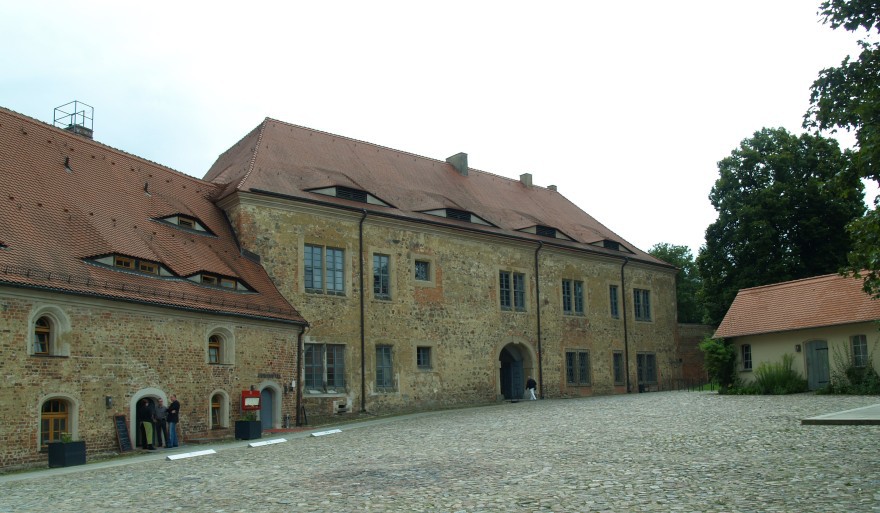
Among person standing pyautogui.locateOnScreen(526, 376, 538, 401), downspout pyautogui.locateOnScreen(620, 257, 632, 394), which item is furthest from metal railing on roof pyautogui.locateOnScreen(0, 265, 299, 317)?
downspout pyautogui.locateOnScreen(620, 257, 632, 394)

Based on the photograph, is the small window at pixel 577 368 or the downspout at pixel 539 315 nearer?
the downspout at pixel 539 315

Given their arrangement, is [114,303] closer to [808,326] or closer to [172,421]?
[172,421]

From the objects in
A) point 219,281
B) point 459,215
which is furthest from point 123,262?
point 459,215

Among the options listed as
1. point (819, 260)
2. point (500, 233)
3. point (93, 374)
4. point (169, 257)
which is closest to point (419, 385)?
point (500, 233)

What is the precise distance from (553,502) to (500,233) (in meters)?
24.3

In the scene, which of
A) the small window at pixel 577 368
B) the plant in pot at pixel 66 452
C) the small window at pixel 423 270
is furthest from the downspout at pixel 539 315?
the plant in pot at pixel 66 452

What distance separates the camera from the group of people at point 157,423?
20312 millimetres

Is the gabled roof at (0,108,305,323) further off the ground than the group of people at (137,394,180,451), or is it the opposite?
the gabled roof at (0,108,305,323)

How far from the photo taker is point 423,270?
103 ft

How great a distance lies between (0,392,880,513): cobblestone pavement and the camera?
1020cm

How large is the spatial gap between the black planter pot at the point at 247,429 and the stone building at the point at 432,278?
415cm

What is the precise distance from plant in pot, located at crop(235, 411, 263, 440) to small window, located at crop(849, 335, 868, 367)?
19.5 m

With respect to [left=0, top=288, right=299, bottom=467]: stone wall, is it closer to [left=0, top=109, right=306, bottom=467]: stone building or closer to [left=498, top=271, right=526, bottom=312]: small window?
[left=0, top=109, right=306, bottom=467]: stone building

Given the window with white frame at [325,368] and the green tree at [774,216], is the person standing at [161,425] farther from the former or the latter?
the green tree at [774,216]
